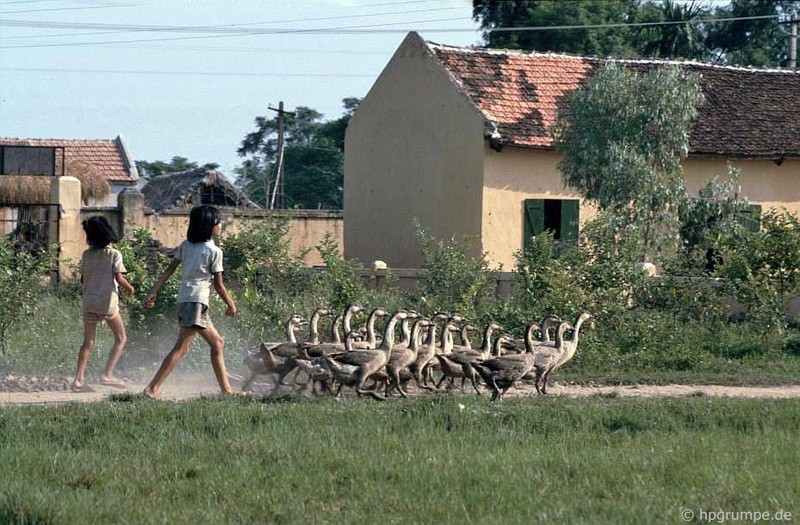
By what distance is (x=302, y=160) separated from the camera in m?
56.5

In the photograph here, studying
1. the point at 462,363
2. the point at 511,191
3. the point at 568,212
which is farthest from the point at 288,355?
the point at 568,212

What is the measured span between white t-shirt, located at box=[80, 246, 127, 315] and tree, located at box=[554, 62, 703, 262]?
39.5 ft

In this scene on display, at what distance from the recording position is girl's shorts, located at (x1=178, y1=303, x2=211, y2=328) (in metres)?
12.1

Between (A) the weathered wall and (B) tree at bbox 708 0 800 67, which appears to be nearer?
(A) the weathered wall

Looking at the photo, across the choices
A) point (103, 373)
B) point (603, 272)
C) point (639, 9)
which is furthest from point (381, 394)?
point (639, 9)

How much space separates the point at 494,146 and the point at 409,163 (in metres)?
3.26

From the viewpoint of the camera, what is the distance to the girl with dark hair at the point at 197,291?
476 inches

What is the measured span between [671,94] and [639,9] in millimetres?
20325

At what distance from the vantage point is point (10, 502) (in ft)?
26.0

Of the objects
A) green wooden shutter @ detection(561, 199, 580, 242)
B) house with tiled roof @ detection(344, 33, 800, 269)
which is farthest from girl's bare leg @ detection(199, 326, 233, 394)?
green wooden shutter @ detection(561, 199, 580, 242)

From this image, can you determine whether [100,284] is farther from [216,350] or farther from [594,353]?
[594,353]

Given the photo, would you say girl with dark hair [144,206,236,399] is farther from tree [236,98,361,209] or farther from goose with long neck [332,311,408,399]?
tree [236,98,361,209]

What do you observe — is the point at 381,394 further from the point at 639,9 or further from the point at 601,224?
the point at 639,9

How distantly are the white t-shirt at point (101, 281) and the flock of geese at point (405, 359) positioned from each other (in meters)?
1.62
